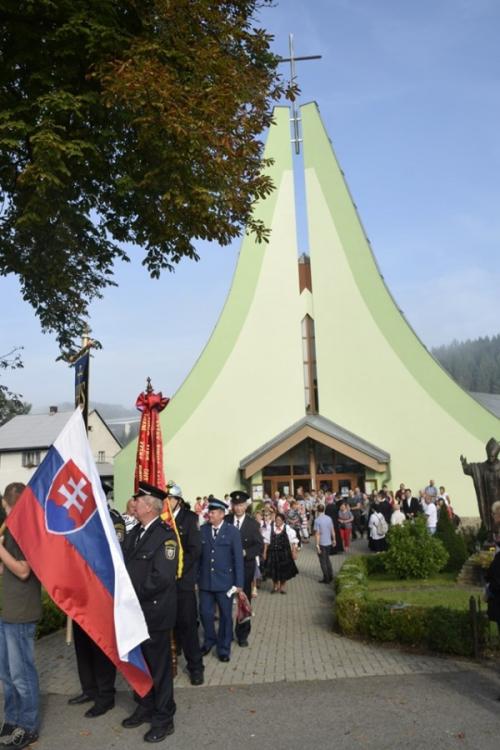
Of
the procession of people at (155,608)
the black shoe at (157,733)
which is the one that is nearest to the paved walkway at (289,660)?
the procession of people at (155,608)

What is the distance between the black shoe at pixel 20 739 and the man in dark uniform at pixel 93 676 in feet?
2.10

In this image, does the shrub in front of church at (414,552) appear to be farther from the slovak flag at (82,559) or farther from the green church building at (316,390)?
the green church building at (316,390)

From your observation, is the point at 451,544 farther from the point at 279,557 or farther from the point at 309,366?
the point at 309,366

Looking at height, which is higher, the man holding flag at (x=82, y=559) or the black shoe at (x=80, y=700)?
the man holding flag at (x=82, y=559)

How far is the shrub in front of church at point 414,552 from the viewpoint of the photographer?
13262 mm

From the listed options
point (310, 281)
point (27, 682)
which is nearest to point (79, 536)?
point (27, 682)

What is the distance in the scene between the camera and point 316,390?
93.8ft

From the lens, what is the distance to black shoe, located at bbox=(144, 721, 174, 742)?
199 inches

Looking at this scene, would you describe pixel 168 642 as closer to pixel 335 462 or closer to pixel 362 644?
pixel 362 644

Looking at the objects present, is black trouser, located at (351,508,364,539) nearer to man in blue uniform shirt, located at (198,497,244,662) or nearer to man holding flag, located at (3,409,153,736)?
man in blue uniform shirt, located at (198,497,244,662)

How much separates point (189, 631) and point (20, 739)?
7.18 feet

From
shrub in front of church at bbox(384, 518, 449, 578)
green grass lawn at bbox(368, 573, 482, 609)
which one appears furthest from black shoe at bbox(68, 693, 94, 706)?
shrub in front of church at bbox(384, 518, 449, 578)

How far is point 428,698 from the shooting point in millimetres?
5875

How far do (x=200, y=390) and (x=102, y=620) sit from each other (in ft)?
74.0
